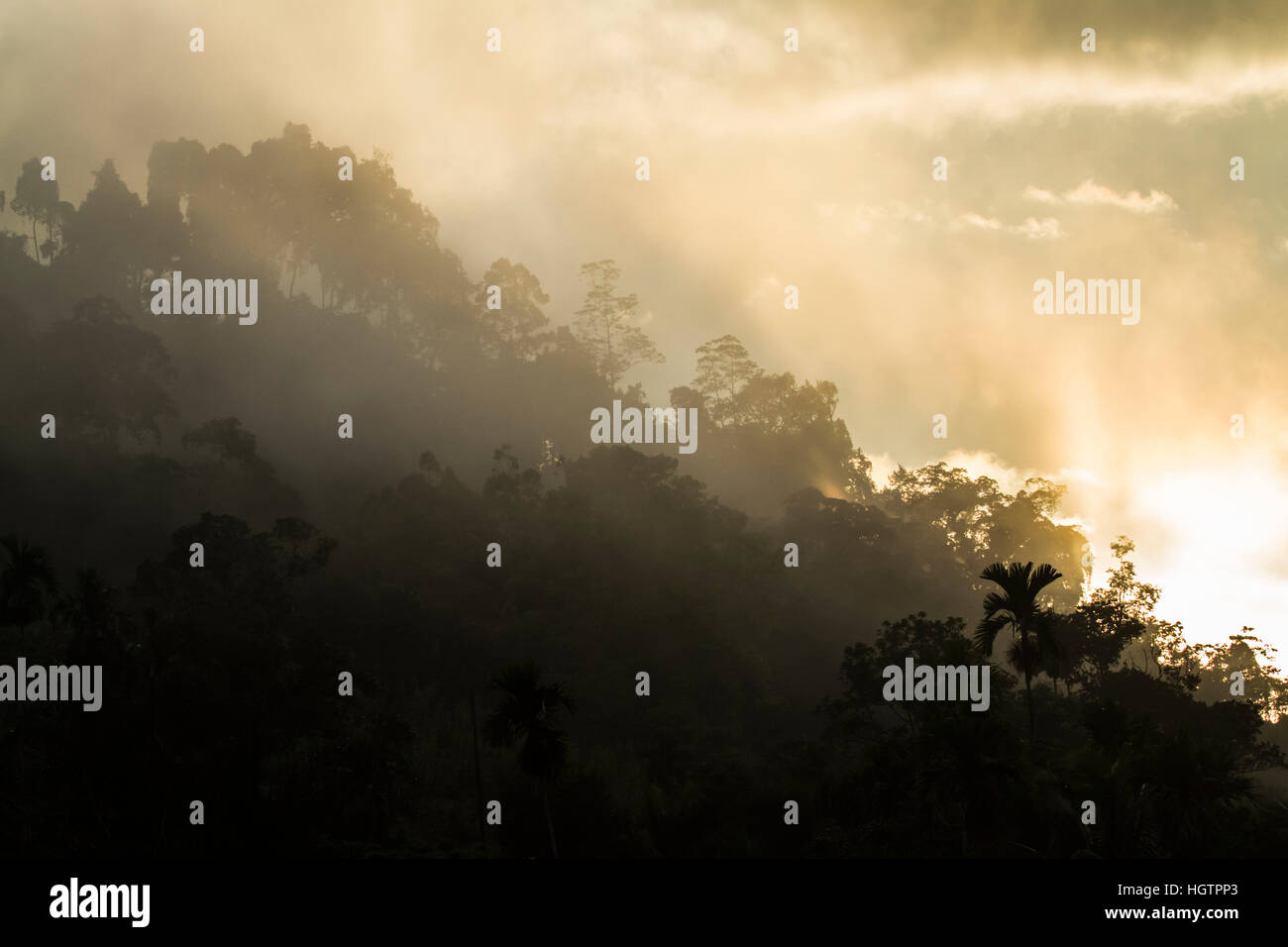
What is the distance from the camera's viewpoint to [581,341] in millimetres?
114438

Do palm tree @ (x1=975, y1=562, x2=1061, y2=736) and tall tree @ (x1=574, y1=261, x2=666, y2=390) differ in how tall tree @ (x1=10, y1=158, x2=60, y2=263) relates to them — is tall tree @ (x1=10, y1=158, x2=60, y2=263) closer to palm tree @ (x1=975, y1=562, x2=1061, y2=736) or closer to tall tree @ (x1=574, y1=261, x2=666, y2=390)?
tall tree @ (x1=574, y1=261, x2=666, y2=390)

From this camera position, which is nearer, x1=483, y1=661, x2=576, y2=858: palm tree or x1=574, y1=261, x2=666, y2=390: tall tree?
x1=483, y1=661, x2=576, y2=858: palm tree

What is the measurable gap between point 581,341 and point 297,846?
3354 inches

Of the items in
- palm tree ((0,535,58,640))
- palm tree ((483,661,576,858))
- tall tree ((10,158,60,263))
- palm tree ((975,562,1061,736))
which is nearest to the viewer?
palm tree ((483,661,576,858))

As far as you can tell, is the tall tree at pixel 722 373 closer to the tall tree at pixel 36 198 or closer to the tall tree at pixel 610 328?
the tall tree at pixel 610 328

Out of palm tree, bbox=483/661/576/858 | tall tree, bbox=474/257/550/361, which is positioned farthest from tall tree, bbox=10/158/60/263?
palm tree, bbox=483/661/576/858

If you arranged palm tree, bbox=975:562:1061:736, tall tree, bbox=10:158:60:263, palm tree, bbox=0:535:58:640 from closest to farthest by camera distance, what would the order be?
palm tree, bbox=975:562:1061:736 < palm tree, bbox=0:535:58:640 < tall tree, bbox=10:158:60:263

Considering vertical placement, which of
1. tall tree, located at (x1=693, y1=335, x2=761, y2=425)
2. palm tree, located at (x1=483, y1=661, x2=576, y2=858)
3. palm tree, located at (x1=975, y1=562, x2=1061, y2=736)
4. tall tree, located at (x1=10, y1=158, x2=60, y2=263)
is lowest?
palm tree, located at (x1=483, y1=661, x2=576, y2=858)

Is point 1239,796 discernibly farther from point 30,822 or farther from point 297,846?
point 30,822

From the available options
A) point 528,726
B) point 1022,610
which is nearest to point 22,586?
point 528,726

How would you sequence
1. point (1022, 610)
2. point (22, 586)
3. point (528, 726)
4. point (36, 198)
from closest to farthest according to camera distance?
point (528, 726) → point (1022, 610) → point (22, 586) → point (36, 198)

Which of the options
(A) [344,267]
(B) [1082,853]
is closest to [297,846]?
(B) [1082,853]

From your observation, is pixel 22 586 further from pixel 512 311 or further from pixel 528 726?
pixel 512 311

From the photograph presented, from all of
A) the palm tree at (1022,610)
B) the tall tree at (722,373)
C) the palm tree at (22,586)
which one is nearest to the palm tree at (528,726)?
the palm tree at (1022,610)
